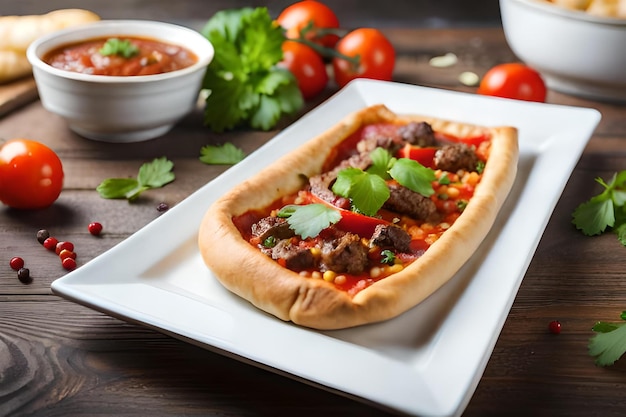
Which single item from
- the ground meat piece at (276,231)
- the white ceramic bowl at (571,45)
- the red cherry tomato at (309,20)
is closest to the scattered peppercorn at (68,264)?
the ground meat piece at (276,231)

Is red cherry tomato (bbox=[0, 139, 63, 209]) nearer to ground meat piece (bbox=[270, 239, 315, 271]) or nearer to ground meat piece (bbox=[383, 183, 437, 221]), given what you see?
ground meat piece (bbox=[270, 239, 315, 271])

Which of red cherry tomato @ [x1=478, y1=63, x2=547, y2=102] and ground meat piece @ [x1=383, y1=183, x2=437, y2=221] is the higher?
ground meat piece @ [x1=383, y1=183, x2=437, y2=221]

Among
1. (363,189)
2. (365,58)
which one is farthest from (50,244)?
(365,58)

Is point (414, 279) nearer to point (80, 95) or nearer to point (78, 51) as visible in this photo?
point (80, 95)

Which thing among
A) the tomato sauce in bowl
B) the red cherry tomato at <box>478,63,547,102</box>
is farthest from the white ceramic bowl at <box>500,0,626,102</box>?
the tomato sauce in bowl

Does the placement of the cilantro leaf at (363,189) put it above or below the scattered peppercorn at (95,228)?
above

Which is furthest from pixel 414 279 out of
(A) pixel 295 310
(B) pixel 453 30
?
(B) pixel 453 30

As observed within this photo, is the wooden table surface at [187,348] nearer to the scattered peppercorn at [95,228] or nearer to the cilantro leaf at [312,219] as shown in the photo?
the scattered peppercorn at [95,228]
